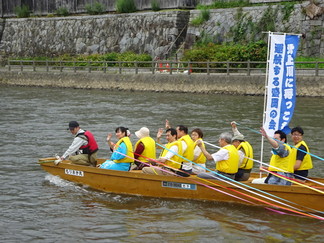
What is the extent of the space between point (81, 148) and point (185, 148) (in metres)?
2.80

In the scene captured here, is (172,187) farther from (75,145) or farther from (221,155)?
(75,145)

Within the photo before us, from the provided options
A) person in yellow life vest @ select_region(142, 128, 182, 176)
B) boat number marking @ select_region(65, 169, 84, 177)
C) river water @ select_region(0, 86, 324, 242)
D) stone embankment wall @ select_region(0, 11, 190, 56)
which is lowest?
river water @ select_region(0, 86, 324, 242)

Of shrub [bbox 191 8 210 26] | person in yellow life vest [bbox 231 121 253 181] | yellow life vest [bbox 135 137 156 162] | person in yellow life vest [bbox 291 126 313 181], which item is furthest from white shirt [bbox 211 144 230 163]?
shrub [bbox 191 8 210 26]

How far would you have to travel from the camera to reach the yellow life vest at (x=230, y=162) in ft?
40.7

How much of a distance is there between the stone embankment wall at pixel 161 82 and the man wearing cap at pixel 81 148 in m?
19.5

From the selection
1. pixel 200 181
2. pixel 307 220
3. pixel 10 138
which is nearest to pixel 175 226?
pixel 200 181

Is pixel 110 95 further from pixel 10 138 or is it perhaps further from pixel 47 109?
pixel 10 138

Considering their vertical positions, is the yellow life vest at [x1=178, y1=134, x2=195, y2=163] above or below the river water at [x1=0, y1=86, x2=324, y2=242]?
above

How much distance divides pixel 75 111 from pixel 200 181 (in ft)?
56.8

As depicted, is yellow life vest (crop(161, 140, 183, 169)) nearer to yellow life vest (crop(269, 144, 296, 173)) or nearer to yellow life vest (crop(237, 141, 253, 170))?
yellow life vest (crop(237, 141, 253, 170))

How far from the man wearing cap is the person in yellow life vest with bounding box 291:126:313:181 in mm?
4884

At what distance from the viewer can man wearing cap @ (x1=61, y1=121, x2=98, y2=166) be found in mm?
14367

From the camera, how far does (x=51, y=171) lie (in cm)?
1502

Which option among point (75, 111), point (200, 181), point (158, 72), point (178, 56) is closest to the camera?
point (200, 181)
